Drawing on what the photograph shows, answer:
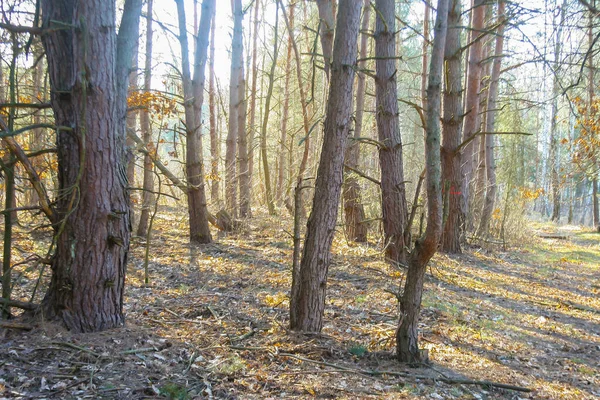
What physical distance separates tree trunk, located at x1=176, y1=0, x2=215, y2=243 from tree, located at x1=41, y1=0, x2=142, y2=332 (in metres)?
5.14

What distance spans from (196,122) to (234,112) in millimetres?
3034

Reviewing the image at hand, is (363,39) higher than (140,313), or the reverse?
(363,39)

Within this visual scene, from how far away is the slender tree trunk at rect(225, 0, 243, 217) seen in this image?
38.1ft

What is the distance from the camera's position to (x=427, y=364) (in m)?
4.43

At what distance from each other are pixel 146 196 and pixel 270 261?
3.62 metres

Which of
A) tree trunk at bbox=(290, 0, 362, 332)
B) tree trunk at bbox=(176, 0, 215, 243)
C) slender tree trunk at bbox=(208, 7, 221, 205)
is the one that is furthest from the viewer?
slender tree trunk at bbox=(208, 7, 221, 205)

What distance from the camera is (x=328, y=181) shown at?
455 cm

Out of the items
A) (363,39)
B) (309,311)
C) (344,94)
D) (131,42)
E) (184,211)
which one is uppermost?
(363,39)

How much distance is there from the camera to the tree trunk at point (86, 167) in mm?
3795

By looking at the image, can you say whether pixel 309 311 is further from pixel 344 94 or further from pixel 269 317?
pixel 344 94

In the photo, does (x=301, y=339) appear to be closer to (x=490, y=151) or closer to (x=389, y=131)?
(x=389, y=131)

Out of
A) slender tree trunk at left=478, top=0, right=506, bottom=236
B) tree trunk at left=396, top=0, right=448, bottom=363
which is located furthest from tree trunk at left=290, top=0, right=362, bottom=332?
slender tree trunk at left=478, top=0, right=506, bottom=236

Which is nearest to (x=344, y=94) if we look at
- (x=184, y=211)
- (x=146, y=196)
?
(x=146, y=196)

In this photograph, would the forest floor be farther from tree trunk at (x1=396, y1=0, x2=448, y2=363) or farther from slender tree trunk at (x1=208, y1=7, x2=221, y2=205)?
slender tree trunk at (x1=208, y1=7, x2=221, y2=205)
